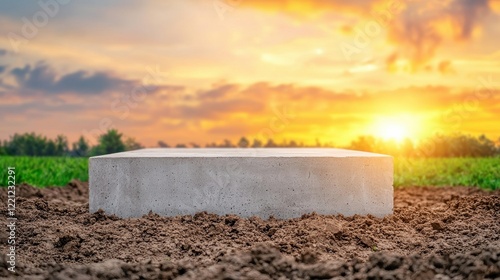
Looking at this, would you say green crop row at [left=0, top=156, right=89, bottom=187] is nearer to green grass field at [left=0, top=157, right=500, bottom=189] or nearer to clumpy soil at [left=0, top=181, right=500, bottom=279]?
green grass field at [left=0, top=157, right=500, bottom=189]

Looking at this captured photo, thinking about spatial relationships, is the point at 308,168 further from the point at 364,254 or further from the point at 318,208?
the point at 364,254

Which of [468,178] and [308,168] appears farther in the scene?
[468,178]

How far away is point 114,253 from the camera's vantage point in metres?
5.41

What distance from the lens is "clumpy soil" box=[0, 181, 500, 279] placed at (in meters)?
4.39

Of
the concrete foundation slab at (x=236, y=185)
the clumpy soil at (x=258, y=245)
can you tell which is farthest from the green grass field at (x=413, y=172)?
the concrete foundation slab at (x=236, y=185)

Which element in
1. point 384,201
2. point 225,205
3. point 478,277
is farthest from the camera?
point 384,201

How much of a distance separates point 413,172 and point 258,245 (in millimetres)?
8978

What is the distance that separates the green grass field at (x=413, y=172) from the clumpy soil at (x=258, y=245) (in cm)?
383

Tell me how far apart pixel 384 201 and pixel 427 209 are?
99cm

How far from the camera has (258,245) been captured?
468cm

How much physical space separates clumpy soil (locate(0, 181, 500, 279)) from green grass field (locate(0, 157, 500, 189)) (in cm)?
383

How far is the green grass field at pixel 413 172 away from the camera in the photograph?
36.8 feet

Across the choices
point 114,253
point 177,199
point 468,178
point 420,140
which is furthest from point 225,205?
point 420,140

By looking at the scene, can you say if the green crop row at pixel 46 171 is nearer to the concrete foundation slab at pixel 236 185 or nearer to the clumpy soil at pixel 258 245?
the clumpy soil at pixel 258 245
